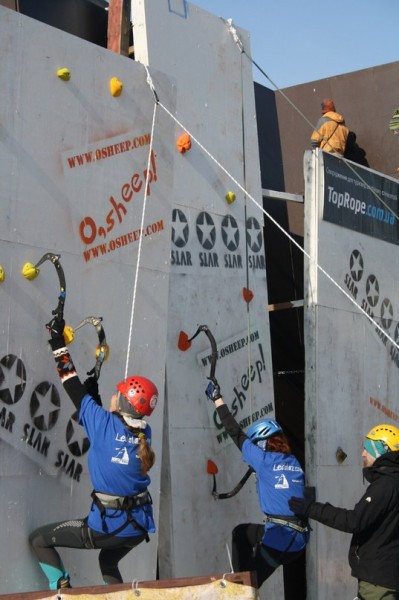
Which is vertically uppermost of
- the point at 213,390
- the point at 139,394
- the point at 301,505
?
the point at 213,390

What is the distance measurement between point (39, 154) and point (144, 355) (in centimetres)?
160

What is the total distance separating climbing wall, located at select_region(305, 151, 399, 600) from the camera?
352 inches

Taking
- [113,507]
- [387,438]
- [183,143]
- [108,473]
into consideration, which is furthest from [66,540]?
[183,143]

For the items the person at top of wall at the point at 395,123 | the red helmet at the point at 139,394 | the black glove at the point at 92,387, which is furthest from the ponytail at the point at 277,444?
the person at top of wall at the point at 395,123

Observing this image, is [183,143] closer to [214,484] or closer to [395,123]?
[214,484]

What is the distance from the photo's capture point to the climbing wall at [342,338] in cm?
893

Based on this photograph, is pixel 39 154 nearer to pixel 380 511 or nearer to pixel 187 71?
pixel 187 71

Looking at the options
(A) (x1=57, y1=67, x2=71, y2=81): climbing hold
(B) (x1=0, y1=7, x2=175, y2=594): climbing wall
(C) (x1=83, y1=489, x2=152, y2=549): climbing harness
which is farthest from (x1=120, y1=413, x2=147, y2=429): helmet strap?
(A) (x1=57, y1=67, x2=71, y2=81): climbing hold

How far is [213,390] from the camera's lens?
747 centimetres

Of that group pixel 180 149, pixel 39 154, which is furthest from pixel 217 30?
pixel 39 154

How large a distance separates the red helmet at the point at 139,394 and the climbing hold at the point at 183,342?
5.63 ft

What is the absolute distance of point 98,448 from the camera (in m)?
5.95

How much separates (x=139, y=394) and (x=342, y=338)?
3.70 metres

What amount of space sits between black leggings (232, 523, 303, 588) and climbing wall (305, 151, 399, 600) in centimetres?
156
